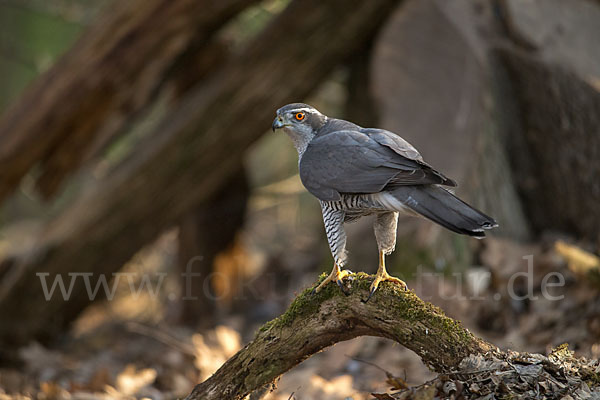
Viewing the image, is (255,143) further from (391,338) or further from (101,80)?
(391,338)

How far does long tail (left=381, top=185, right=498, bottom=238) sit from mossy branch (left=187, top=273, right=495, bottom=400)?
34 cm

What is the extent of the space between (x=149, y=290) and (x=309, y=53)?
173 inches

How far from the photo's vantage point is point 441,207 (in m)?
2.24

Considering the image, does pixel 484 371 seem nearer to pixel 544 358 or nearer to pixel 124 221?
pixel 544 358

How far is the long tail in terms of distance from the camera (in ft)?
6.98

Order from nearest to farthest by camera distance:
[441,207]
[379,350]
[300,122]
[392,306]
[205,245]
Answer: [441,207] < [392,306] < [300,122] < [379,350] < [205,245]

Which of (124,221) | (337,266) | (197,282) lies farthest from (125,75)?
(337,266)

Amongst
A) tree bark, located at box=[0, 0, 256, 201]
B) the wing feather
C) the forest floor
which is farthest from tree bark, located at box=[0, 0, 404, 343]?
the wing feather

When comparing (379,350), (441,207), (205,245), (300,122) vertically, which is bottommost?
(379,350)

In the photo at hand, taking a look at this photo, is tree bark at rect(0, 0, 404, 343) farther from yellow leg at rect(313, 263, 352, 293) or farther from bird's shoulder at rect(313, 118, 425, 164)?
yellow leg at rect(313, 263, 352, 293)

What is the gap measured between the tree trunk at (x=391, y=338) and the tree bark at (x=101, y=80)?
3.53 meters

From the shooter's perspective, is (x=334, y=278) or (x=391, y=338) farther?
(x=334, y=278)

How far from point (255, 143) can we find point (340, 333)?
344 centimetres

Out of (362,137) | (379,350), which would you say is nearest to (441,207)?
(362,137)
